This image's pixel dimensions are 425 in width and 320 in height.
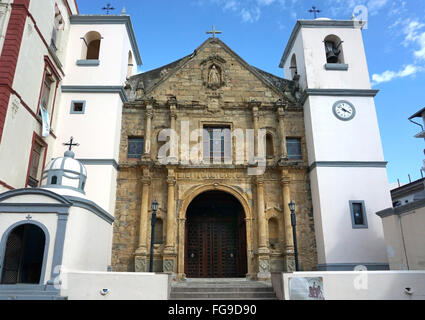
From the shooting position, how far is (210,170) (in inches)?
632

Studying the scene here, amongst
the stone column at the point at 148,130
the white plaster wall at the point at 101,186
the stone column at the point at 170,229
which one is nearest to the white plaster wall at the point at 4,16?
the white plaster wall at the point at 101,186

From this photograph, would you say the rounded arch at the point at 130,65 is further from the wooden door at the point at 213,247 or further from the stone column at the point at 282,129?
the wooden door at the point at 213,247

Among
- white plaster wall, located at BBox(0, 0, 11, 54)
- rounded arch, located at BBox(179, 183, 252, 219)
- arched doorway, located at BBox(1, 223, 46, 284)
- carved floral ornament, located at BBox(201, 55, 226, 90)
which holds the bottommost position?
arched doorway, located at BBox(1, 223, 46, 284)

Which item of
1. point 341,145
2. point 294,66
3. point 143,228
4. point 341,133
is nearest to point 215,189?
point 143,228

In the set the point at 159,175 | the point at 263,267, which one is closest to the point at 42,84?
the point at 159,175

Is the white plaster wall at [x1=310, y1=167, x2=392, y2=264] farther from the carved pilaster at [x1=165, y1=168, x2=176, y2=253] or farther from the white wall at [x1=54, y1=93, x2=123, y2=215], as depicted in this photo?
the white wall at [x1=54, y1=93, x2=123, y2=215]

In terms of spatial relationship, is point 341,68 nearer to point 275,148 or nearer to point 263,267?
point 275,148

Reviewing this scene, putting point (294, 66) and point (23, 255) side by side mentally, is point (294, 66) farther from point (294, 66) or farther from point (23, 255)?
point (23, 255)

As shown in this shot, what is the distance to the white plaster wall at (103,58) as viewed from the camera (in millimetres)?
16672

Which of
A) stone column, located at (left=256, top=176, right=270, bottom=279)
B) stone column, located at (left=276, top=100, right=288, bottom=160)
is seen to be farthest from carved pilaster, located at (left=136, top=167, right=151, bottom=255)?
stone column, located at (left=276, top=100, right=288, bottom=160)

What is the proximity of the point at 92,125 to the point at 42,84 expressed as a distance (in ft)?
8.58

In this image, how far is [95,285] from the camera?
9.70m

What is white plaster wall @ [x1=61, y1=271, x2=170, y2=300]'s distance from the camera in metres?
9.62

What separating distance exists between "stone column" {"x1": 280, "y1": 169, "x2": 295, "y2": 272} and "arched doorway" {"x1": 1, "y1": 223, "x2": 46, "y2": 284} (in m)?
9.26
